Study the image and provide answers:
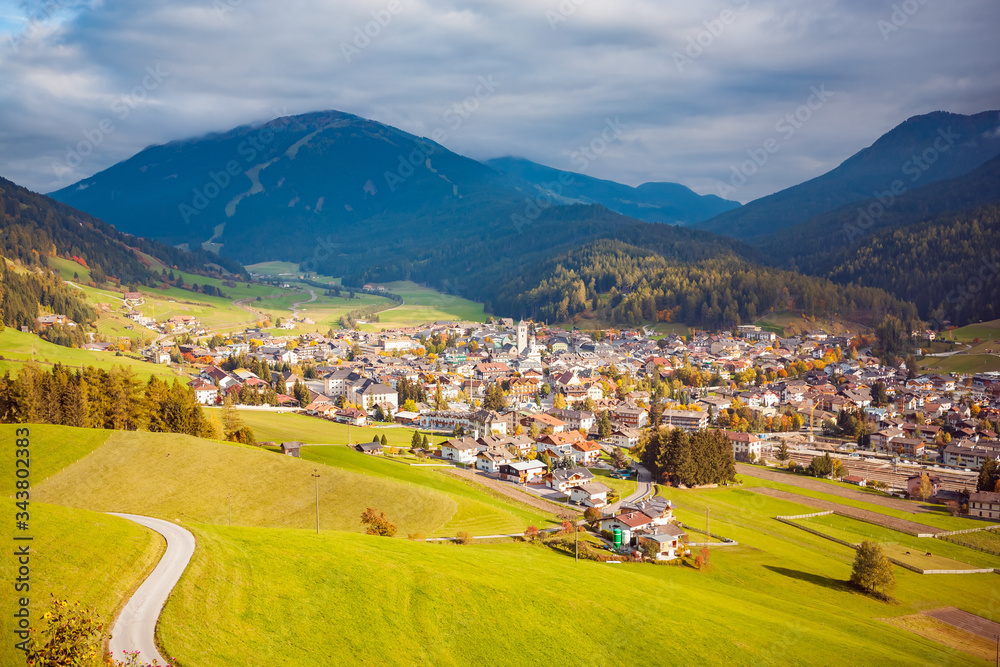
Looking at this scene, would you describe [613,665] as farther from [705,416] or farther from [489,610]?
[705,416]

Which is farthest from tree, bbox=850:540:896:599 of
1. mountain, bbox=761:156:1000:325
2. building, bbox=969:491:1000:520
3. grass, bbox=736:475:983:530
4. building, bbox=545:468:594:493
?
mountain, bbox=761:156:1000:325

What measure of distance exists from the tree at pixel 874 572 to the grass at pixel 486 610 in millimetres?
913

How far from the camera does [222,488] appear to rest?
3189cm

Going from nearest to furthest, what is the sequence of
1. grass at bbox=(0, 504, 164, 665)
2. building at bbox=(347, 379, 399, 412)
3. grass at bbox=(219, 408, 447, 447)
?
grass at bbox=(0, 504, 164, 665)
grass at bbox=(219, 408, 447, 447)
building at bbox=(347, 379, 399, 412)

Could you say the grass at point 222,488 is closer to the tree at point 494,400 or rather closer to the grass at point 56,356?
the grass at point 56,356

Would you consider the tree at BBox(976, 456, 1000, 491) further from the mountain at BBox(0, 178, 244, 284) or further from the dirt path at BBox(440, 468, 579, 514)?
the mountain at BBox(0, 178, 244, 284)

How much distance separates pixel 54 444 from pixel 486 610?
78.5ft

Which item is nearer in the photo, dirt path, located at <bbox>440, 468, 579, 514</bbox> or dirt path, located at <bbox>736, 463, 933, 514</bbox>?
dirt path, located at <bbox>440, 468, 579, 514</bbox>

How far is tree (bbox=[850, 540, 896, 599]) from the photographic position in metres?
31.8

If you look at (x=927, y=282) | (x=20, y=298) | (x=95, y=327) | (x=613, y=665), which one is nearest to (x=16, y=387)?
(x=613, y=665)

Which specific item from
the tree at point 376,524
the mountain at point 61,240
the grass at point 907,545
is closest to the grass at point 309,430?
the tree at point 376,524

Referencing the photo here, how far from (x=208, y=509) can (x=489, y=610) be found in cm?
1603

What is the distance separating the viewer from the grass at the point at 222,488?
28844 millimetres

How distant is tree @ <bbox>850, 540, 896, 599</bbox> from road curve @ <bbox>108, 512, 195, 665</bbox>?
29.5 m
